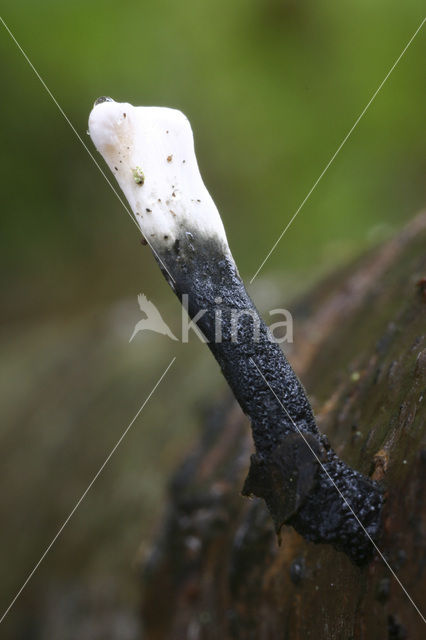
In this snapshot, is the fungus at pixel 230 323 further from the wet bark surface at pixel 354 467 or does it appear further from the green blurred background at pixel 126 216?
the green blurred background at pixel 126 216

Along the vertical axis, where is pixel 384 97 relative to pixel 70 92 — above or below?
below

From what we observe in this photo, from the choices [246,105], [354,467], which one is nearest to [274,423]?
[354,467]

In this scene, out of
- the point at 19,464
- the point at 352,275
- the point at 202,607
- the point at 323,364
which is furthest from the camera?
the point at 19,464

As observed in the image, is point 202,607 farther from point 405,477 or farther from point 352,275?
point 352,275

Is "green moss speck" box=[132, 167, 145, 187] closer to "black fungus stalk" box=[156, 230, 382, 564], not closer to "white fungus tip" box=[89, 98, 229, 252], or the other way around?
"white fungus tip" box=[89, 98, 229, 252]

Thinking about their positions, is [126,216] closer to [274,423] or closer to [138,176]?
[138,176]

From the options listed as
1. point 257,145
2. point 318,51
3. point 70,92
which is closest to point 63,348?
point 70,92

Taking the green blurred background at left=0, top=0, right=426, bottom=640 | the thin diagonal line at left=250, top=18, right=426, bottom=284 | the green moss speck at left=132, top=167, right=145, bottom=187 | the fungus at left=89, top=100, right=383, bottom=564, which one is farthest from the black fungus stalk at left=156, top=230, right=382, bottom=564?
the thin diagonal line at left=250, top=18, right=426, bottom=284

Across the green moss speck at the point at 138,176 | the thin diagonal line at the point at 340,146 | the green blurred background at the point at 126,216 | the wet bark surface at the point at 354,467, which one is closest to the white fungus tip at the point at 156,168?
Answer: the green moss speck at the point at 138,176
